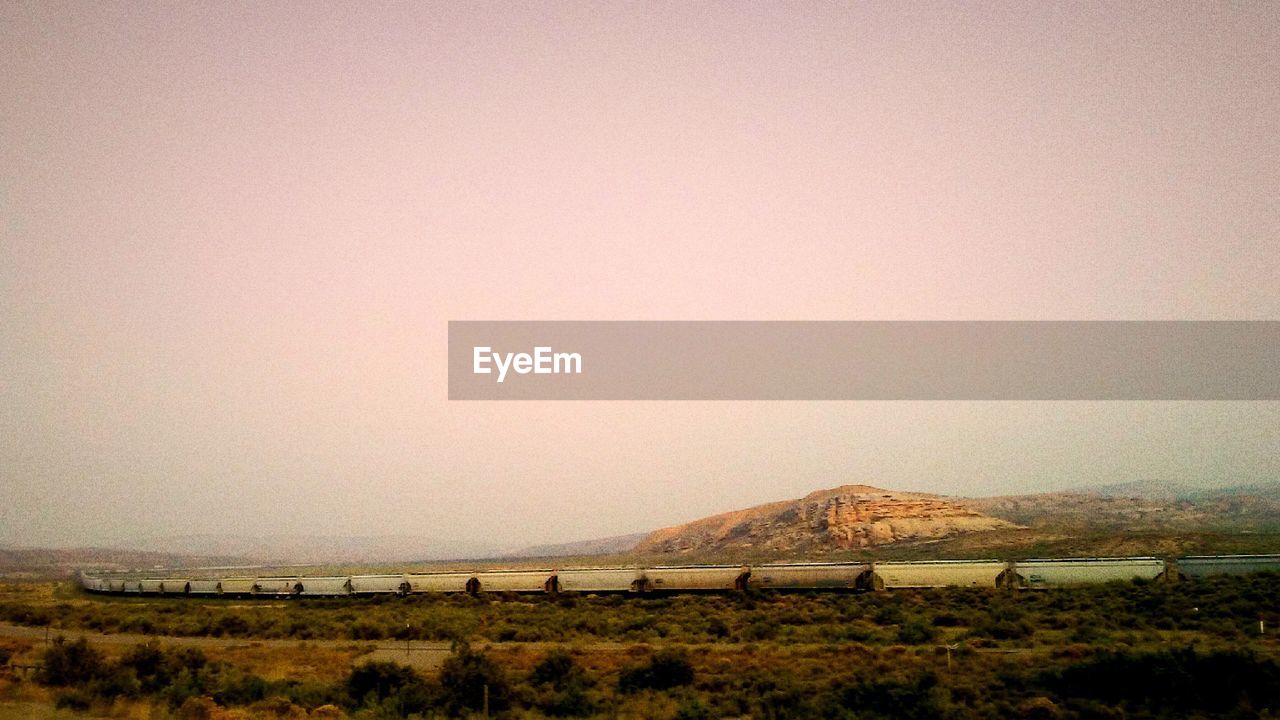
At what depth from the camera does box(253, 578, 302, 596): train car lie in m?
55.8

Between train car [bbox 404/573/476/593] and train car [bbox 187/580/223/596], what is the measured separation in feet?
45.6

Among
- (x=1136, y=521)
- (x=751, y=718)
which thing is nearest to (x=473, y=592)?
(x=751, y=718)

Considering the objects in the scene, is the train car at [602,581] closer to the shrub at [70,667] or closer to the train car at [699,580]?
the train car at [699,580]

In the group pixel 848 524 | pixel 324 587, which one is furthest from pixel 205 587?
pixel 848 524

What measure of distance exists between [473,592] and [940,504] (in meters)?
93.0

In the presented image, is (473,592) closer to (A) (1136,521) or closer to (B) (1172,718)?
(B) (1172,718)

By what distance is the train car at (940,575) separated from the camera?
43.6 m

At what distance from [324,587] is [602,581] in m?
17.8

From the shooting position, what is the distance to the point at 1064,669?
19609mm


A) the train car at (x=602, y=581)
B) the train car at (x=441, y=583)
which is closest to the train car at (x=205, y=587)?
the train car at (x=441, y=583)

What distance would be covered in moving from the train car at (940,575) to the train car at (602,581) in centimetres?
1260

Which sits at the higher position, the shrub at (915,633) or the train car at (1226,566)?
the train car at (1226,566)

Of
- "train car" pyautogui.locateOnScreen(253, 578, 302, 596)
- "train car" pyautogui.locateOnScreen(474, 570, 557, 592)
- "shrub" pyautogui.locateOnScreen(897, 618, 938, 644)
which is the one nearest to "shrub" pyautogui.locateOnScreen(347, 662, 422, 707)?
"shrub" pyautogui.locateOnScreen(897, 618, 938, 644)

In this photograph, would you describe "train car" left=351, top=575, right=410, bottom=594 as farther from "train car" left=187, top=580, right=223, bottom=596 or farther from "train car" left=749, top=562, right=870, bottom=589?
"train car" left=749, top=562, right=870, bottom=589
